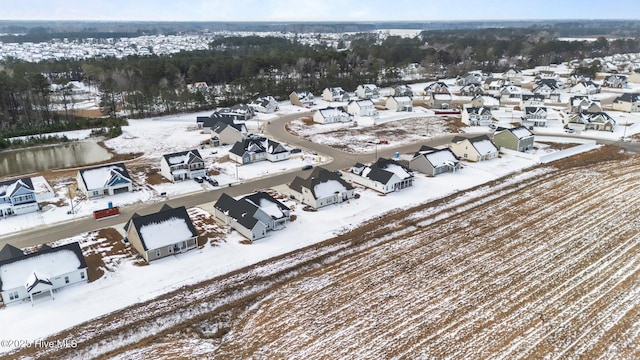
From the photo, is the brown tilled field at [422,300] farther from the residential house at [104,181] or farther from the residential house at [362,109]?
the residential house at [362,109]

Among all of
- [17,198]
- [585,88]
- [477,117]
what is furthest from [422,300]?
[585,88]

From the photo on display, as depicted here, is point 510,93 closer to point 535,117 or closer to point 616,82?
point 535,117

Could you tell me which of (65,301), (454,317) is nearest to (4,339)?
(65,301)

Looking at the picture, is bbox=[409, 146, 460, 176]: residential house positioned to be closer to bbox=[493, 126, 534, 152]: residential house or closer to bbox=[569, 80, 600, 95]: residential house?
bbox=[493, 126, 534, 152]: residential house

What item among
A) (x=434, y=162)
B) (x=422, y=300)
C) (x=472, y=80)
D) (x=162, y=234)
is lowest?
(x=422, y=300)

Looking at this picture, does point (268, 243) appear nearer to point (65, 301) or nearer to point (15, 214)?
point (65, 301)

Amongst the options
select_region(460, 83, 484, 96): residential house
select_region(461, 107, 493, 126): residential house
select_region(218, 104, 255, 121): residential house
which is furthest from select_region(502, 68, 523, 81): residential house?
select_region(218, 104, 255, 121): residential house
